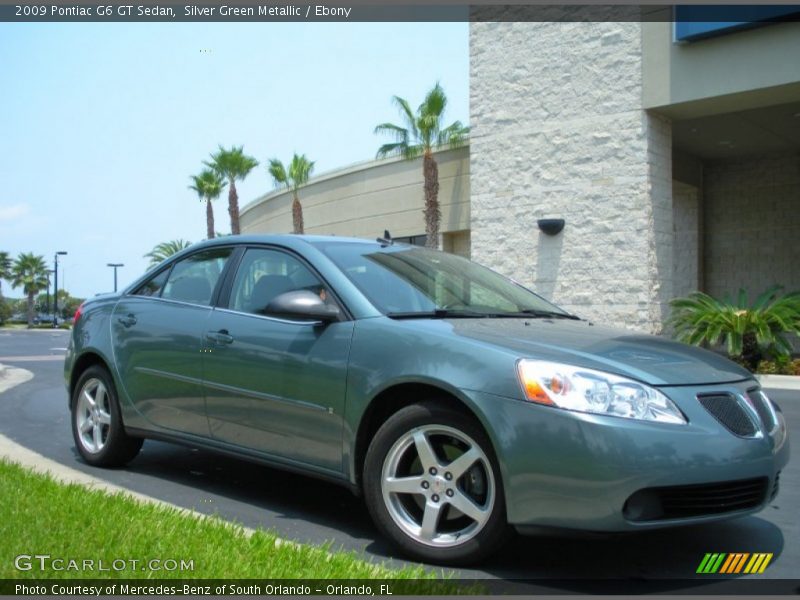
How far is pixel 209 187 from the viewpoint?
39.1m

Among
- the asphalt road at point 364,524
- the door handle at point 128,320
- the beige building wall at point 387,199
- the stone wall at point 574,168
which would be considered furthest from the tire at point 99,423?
the beige building wall at point 387,199

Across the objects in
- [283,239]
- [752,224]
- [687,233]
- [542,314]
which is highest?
[752,224]

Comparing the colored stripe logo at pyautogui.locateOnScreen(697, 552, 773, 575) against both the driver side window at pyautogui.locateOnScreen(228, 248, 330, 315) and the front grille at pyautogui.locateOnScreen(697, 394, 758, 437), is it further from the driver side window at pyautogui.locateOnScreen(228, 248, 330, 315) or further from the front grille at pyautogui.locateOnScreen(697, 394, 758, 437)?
the driver side window at pyautogui.locateOnScreen(228, 248, 330, 315)

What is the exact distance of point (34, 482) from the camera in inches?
187

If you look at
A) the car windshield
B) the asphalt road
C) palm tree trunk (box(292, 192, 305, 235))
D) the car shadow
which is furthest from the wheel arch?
palm tree trunk (box(292, 192, 305, 235))

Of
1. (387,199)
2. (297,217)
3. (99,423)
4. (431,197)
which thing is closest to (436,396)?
(99,423)

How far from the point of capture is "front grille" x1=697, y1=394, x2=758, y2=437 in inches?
138

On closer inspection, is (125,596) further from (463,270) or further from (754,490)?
(463,270)

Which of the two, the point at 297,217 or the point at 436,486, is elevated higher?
the point at 297,217

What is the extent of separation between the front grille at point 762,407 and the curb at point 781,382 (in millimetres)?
8584

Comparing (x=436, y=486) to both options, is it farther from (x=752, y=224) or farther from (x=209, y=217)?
(x=209, y=217)

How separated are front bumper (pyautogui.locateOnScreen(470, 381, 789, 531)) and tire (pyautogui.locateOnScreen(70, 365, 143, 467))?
3.14 m

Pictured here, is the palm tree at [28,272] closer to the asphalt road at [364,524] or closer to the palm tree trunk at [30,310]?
the palm tree trunk at [30,310]

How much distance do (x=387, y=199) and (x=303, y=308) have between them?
749 inches
